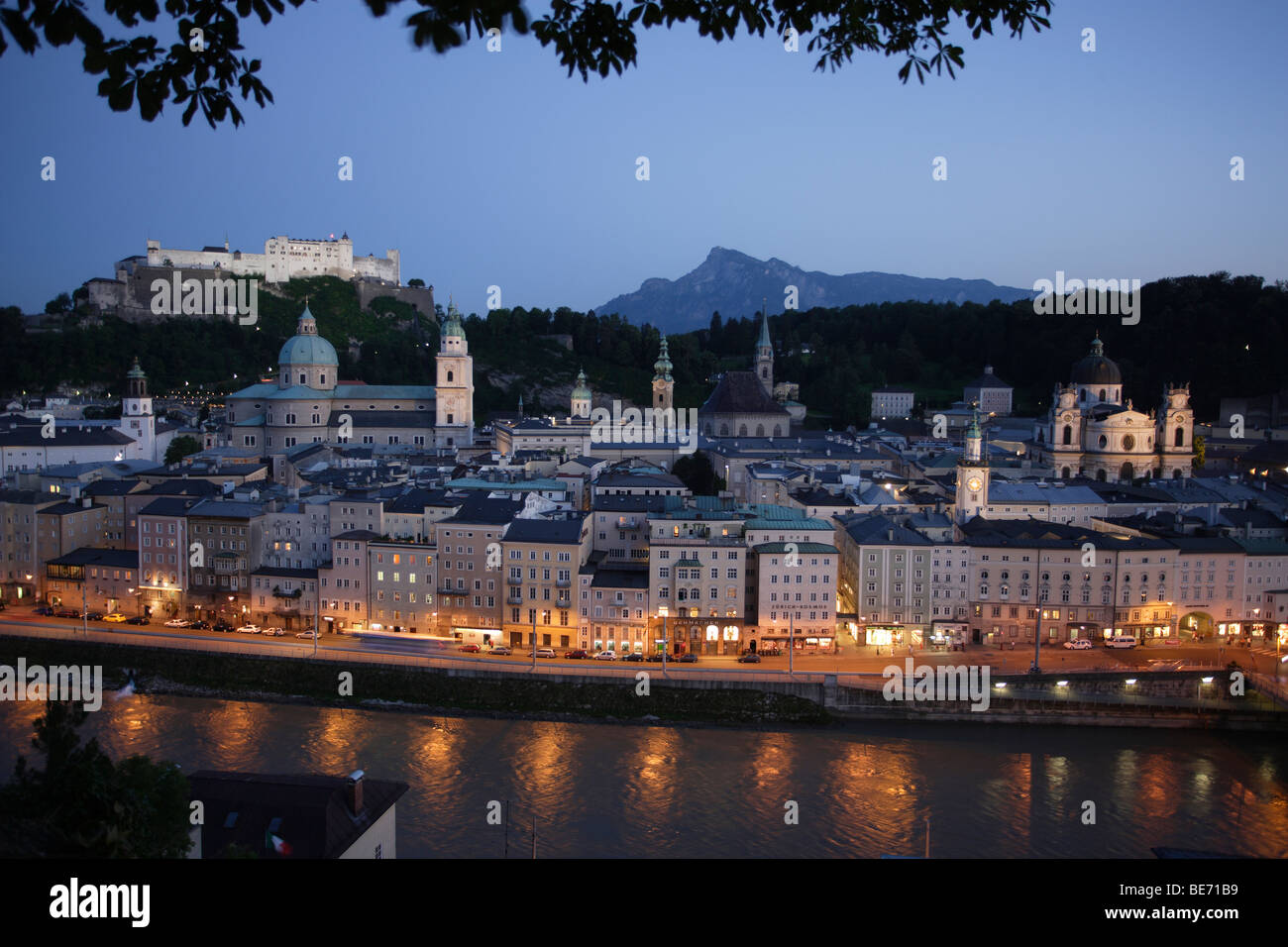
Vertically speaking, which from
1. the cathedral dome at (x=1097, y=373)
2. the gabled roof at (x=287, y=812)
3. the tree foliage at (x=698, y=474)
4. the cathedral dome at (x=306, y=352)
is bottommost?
the gabled roof at (x=287, y=812)

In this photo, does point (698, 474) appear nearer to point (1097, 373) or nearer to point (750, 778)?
point (1097, 373)

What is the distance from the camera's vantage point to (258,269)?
4531 centimetres

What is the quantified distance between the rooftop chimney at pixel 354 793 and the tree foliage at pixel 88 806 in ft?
5.92

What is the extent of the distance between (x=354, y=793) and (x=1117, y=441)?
84.3 feet

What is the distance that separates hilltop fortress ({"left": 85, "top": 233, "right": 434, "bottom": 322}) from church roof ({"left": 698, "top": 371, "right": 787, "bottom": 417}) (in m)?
20.8

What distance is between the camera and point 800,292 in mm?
99125

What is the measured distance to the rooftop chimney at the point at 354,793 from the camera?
22.8 ft

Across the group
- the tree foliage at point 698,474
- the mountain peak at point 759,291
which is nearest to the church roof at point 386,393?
the tree foliage at point 698,474

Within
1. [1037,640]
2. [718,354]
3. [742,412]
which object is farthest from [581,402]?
[718,354]

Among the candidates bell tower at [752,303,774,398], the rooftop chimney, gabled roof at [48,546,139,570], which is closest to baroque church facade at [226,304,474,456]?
gabled roof at [48,546,139,570]

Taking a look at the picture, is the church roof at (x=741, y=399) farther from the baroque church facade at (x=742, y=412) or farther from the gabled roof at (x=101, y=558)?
the gabled roof at (x=101, y=558)

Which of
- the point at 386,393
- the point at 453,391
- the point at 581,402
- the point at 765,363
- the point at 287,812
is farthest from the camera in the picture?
the point at 765,363

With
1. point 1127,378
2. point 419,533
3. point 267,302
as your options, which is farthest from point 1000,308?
point 419,533
